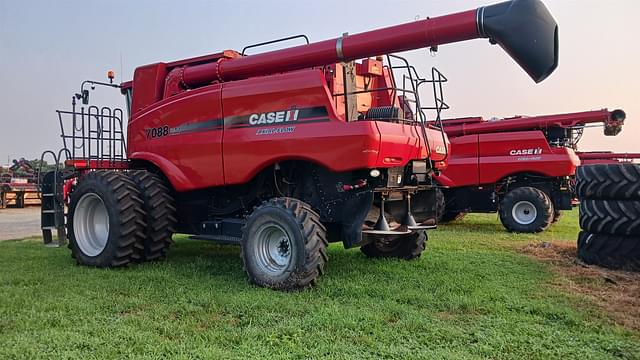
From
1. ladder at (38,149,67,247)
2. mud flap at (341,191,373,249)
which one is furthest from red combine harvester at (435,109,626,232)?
ladder at (38,149,67,247)

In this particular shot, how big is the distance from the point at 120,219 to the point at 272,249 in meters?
2.14

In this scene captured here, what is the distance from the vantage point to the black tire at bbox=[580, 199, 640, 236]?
6.59m

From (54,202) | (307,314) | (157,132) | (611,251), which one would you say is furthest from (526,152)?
(54,202)

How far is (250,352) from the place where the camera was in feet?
12.3

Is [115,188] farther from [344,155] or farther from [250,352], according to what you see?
[250,352]

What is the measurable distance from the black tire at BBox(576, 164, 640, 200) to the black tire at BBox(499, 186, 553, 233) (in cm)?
413

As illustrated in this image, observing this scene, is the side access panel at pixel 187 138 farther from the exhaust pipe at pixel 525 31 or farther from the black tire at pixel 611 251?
the black tire at pixel 611 251

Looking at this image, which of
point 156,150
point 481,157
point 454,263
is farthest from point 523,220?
point 156,150

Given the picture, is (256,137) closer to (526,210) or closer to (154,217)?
(154,217)

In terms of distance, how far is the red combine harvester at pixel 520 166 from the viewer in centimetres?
1162

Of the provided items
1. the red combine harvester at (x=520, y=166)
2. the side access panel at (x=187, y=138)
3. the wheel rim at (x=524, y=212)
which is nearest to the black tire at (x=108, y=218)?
the side access panel at (x=187, y=138)

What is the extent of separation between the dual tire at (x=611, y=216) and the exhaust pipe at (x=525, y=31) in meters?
2.67

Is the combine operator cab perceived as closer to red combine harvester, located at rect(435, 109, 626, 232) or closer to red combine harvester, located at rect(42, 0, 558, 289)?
red combine harvester, located at rect(42, 0, 558, 289)

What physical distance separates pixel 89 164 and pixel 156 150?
1.48 m
